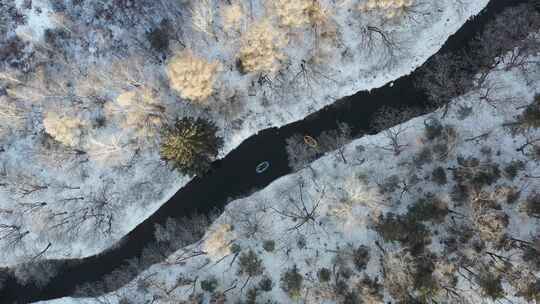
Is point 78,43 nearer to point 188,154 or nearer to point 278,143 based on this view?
point 188,154

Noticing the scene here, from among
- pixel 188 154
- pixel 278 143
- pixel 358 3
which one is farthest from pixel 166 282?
pixel 358 3

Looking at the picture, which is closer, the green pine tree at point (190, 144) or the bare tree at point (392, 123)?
the green pine tree at point (190, 144)

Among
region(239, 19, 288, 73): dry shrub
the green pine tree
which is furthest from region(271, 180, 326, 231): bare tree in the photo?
region(239, 19, 288, 73): dry shrub

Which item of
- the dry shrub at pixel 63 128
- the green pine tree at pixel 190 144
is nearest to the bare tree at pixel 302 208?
the green pine tree at pixel 190 144

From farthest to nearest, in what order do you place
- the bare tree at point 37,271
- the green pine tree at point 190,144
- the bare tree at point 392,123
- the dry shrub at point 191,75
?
the bare tree at point 37,271
the bare tree at point 392,123
the green pine tree at point 190,144
the dry shrub at point 191,75

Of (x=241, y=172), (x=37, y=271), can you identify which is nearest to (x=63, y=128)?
(x=37, y=271)

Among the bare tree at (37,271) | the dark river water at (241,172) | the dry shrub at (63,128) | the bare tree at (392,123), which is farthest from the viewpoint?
the bare tree at (37,271)

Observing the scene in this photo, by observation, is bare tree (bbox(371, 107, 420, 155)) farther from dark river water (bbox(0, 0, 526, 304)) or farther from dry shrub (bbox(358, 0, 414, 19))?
dry shrub (bbox(358, 0, 414, 19))

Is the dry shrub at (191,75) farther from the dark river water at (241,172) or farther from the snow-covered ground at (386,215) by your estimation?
the snow-covered ground at (386,215)
